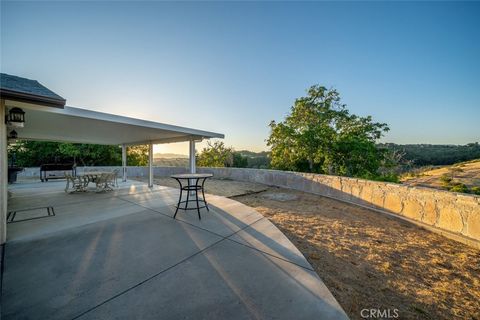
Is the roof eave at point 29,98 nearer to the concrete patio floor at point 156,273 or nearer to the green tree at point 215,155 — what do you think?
the concrete patio floor at point 156,273

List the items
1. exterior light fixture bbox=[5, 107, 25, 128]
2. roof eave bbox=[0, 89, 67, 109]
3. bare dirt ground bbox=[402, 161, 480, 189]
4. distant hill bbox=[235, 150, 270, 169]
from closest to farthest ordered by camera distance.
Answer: roof eave bbox=[0, 89, 67, 109], exterior light fixture bbox=[5, 107, 25, 128], bare dirt ground bbox=[402, 161, 480, 189], distant hill bbox=[235, 150, 270, 169]

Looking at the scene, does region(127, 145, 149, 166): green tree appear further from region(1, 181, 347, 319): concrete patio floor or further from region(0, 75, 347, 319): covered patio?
region(1, 181, 347, 319): concrete patio floor

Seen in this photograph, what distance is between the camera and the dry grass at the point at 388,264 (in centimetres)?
206

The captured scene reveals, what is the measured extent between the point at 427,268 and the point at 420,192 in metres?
2.55

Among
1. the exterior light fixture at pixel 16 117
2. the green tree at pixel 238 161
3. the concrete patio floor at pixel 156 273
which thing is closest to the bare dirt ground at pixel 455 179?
the concrete patio floor at pixel 156 273

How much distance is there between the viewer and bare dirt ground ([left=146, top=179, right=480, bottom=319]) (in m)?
2.06

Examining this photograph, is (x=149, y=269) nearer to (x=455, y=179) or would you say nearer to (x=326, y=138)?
(x=326, y=138)

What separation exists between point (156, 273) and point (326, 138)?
1027 centimetres

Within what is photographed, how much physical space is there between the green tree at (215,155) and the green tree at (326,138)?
816 cm

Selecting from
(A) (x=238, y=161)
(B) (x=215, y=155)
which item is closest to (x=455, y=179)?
(A) (x=238, y=161)

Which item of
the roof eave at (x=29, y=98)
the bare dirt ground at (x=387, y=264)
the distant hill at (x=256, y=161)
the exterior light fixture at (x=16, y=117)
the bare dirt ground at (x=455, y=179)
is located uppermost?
the roof eave at (x=29, y=98)

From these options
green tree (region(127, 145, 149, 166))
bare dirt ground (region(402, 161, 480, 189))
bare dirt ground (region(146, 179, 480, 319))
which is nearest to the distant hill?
green tree (region(127, 145, 149, 166))

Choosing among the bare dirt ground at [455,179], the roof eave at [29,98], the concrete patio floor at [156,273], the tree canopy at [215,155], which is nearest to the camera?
the concrete patio floor at [156,273]

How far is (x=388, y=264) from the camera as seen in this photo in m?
2.87
